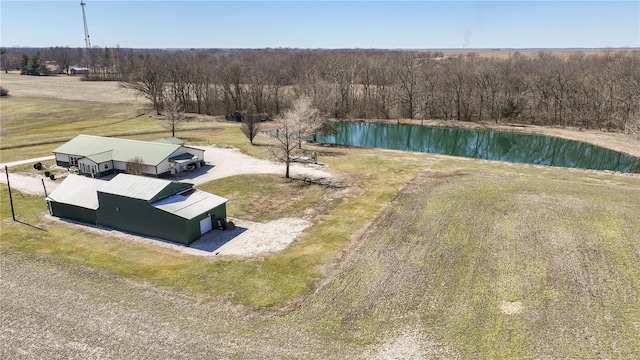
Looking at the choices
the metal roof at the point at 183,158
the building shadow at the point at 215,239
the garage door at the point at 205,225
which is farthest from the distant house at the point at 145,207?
the metal roof at the point at 183,158

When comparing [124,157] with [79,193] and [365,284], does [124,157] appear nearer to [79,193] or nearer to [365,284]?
[79,193]

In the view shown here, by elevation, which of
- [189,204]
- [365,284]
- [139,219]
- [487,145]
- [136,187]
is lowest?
[365,284]

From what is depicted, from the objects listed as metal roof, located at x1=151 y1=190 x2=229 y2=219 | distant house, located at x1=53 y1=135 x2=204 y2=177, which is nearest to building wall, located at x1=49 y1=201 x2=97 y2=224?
metal roof, located at x1=151 y1=190 x2=229 y2=219

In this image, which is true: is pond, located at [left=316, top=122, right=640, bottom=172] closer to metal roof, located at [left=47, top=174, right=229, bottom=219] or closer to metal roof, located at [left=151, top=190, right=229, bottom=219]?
metal roof, located at [left=151, top=190, right=229, bottom=219]

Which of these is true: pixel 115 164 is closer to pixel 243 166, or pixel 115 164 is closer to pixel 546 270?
pixel 243 166

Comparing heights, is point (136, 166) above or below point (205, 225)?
above

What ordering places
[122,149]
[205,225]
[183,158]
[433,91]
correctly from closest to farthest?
[205,225], [122,149], [183,158], [433,91]

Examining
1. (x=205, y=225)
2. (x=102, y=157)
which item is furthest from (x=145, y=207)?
(x=102, y=157)
